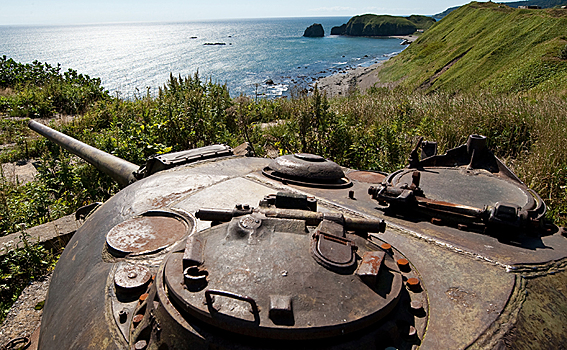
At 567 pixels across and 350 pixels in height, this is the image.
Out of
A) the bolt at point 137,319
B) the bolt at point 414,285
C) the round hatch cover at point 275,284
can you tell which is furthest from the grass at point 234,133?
the bolt at point 414,285

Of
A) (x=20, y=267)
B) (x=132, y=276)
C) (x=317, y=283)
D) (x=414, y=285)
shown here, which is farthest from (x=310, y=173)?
(x=20, y=267)

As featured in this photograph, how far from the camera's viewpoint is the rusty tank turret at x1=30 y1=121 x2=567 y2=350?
1.85 meters

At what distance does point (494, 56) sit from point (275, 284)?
2683 centimetres

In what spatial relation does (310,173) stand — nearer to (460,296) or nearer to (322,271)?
(460,296)

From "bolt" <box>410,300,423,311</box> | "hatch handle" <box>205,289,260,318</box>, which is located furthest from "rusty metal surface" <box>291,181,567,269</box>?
"hatch handle" <box>205,289,260,318</box>

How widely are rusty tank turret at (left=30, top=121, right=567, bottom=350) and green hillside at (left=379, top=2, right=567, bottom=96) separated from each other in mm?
13678

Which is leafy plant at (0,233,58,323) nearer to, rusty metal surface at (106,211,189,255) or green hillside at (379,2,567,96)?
rusty metal surface at (106,211,189,255)

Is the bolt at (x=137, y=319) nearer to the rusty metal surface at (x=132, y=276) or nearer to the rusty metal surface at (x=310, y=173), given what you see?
the rusty metal surface at (x=132, y=276)

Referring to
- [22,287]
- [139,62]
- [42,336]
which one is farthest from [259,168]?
[139,62]

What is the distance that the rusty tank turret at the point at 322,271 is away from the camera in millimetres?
1848

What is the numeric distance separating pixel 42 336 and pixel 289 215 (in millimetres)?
2228

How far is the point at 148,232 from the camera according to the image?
3.18 m

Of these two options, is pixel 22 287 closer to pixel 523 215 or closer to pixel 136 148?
pixel 136 148

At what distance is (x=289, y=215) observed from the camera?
7.80ft
